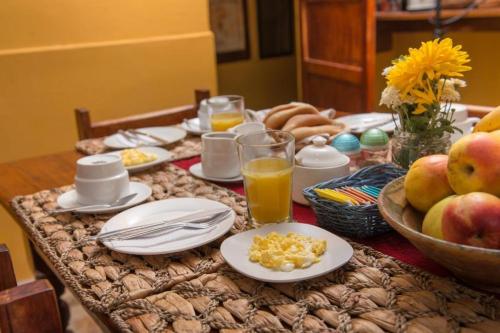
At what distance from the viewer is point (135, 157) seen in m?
1.40

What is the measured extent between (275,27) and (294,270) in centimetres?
300

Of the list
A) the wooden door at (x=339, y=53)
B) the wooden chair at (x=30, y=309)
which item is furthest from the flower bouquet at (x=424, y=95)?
the wooden door at (x=339, y=53)

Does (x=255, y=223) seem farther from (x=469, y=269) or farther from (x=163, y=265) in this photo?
(x=469, y=269)

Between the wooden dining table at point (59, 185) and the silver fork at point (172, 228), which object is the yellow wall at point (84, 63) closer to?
the wooden dining table at point (59, 185)

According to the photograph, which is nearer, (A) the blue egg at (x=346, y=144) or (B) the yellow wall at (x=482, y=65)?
(A) the blue egg at (x=346, y=144)

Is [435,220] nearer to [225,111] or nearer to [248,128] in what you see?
[248,128]

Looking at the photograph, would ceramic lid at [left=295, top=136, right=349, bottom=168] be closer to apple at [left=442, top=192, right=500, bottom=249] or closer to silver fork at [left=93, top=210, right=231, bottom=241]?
silver fork at [left=93, top=210, right=231, bottom=241]

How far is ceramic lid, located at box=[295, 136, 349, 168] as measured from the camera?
3.45 ft

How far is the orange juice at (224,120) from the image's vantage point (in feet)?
5.16

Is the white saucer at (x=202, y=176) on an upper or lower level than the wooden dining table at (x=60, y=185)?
upper

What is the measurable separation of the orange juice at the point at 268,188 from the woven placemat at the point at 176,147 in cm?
53

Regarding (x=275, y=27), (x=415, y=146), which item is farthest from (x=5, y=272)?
(x=275, y=27)

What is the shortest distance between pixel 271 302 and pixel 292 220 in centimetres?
29

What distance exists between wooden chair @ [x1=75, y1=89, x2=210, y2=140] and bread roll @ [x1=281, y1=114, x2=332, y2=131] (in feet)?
2.24
